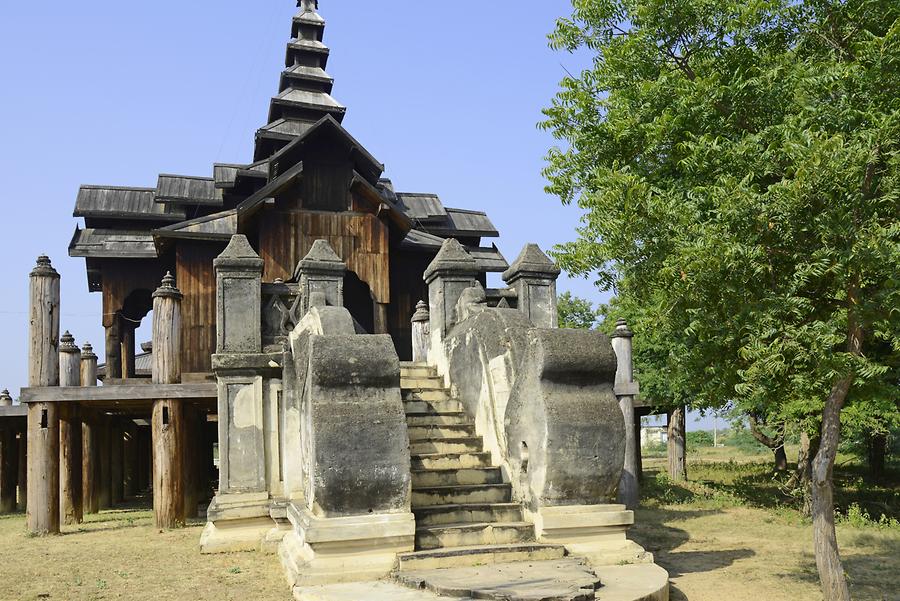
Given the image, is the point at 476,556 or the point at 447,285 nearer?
the point at 476,556

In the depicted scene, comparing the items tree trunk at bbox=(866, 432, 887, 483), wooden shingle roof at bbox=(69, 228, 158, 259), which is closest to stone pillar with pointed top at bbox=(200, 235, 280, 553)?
wooden shingle roof at bbox=(69, 228, 158, 259)

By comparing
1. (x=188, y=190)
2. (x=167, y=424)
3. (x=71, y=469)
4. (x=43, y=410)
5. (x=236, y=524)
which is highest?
(x=188, y=190)

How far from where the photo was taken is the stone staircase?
739cm

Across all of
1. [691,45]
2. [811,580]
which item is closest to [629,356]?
[811,580]

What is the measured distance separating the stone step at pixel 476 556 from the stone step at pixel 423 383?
10.6 feet

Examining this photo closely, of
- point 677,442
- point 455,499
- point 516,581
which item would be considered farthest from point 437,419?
point 677,442

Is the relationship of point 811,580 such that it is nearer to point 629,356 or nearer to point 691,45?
point 691,45

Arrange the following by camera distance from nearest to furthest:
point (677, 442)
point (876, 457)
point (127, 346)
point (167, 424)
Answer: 1. point (167, 424)
2. point (127, 346)
3. point (876, 457)
4. point (677, 442)

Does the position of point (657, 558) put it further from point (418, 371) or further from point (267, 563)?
point (267, 563)

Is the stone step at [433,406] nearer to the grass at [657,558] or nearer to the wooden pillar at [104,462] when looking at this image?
the grass at [657,558]

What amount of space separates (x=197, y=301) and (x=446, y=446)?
11233 millimetres

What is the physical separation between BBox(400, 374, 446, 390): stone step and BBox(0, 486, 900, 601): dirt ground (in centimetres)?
257

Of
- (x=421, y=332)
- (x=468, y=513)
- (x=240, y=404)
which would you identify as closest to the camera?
(x=468, y=513)

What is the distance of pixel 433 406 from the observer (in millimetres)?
10031
